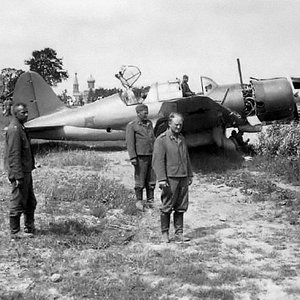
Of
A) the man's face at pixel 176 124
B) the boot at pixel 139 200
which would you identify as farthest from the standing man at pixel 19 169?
the boot at pixel 139 200

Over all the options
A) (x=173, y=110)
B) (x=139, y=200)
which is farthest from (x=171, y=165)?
(x=173, y=110)

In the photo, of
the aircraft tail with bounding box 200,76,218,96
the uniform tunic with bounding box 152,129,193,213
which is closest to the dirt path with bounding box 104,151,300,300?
the uniform tunic with bounding box 152,129,193,213

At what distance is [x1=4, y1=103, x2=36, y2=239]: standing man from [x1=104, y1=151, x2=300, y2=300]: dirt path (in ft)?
4.61

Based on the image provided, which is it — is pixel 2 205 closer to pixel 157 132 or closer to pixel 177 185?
pixel 177 185

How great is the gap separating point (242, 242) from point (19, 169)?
8.68 ft

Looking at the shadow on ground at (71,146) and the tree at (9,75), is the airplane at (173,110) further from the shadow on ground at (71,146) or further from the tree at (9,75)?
the tree at (9,75)

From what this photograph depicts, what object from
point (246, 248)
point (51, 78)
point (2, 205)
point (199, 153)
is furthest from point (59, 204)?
point (51, 78)

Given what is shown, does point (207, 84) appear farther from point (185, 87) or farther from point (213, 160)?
point (213, 160)

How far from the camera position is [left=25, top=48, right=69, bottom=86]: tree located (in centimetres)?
7431

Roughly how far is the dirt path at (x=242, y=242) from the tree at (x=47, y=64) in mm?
69604

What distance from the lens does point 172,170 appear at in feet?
17.0

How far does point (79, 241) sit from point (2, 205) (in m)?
2.13

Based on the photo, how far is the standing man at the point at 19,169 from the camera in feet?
16.4

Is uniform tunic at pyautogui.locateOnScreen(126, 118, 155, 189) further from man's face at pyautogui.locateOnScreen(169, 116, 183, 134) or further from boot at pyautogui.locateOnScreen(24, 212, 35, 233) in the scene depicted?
boot at pyautogui.locateOnScreen(24, 212, 35, 233)
